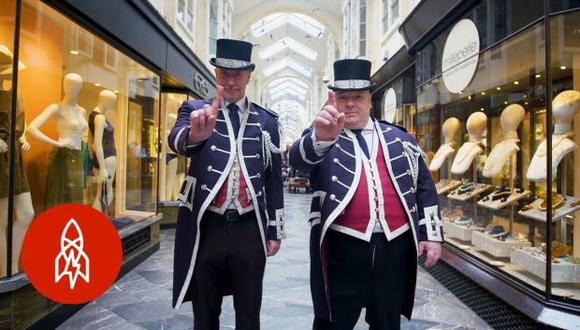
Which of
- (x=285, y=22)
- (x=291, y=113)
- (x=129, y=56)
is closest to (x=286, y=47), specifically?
(x=285, y=22)

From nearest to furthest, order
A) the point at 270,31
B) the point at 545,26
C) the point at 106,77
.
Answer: the point at 545,26 < the point at 106,77 < the point at 270,31

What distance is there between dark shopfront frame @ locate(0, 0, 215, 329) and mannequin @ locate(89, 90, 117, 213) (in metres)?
0.46

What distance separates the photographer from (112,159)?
4.81m

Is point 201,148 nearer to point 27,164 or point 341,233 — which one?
point 341,233

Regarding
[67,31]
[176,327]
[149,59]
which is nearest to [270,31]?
[149,59]

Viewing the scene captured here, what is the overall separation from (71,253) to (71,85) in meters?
2.44

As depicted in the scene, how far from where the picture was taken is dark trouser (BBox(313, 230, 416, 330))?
191 cm

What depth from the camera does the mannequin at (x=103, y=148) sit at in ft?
14.5

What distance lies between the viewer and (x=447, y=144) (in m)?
4.98

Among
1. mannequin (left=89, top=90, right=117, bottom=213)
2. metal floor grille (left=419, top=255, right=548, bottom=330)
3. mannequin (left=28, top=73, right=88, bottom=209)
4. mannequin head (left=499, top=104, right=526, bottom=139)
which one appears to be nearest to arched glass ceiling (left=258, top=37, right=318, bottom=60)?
mannequin (left=89, top=90, right=117, bottom=213)

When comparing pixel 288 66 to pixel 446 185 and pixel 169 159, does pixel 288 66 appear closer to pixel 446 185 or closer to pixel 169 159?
pixel 169 159

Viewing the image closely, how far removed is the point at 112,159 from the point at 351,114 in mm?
3646

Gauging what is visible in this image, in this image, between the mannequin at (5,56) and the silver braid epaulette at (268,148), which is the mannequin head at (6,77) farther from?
the silver braid epaulette at (268,148)

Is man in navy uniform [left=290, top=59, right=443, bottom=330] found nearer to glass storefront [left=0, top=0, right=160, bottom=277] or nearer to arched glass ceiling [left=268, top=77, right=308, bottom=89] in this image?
glass storefront [left=0, top=0, right=160, bottom=277]
